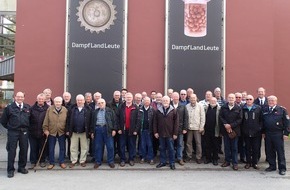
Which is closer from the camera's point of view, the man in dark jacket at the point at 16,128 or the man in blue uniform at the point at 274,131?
the man in dark jacket at the point at 16,128

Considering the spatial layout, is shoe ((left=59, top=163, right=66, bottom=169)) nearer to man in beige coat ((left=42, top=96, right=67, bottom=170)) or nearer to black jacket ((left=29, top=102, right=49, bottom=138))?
man in beige coat ((left=42, top=96, right=67, bottom=170))

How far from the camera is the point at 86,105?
7.55 meters

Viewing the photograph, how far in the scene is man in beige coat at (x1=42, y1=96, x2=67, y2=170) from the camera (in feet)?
23.4

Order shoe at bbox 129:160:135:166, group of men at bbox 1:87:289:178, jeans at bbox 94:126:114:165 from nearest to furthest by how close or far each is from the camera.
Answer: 1. group of men at bbox 1:87:289:178
2. jeans at bbox 94:126:114:165
3. shoe at bbox 129:160:135:166

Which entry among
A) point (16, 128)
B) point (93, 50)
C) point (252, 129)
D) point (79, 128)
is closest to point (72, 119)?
point (79, 128)

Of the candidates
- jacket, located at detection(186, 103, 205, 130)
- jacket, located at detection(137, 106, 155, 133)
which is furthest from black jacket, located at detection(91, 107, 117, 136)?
jacket, located at detection(186, 103, 205, 130)

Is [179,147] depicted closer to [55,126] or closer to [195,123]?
[195,123]

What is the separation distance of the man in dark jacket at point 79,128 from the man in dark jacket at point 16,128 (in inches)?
38.1

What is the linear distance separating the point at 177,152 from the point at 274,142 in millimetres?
2178

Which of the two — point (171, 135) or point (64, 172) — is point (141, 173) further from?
point (64, 172)

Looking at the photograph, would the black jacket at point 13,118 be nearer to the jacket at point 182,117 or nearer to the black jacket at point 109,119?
the black jacket at point 109,119

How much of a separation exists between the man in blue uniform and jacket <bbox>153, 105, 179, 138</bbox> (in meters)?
2.00

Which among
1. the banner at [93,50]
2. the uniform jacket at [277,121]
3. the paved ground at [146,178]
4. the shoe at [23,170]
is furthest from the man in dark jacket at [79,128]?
the uniform jacket at [277,121]

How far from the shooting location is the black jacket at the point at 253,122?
7.10 metres
